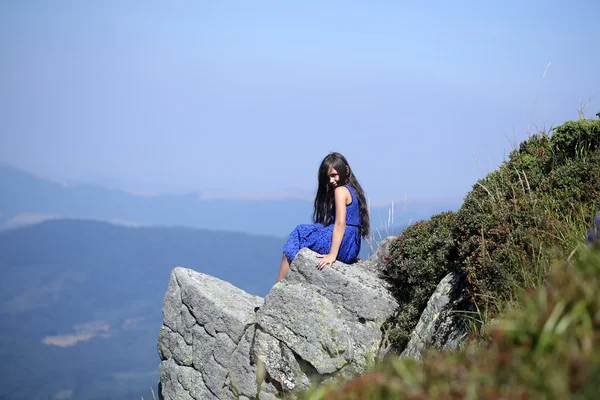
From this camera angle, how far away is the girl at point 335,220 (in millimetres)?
9758

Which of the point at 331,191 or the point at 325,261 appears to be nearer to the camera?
the point at 325,261

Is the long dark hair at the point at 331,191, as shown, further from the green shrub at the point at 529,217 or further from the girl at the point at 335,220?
the green shrub at the point at 529,217

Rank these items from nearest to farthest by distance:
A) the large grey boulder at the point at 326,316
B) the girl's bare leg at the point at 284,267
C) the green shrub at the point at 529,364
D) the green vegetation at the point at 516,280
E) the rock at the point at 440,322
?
the green shrub at the point at 529,364, the green vegetation at the point at 516,280, the rock at the point at 440,322, the large grey boulder at the point at 326,316, the girl's bare leg at the point at 284,267

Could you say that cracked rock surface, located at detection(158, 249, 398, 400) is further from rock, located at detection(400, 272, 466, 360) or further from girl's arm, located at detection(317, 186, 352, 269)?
rock, located at detection(400, 272, 466, 360)

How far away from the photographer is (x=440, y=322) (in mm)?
8172

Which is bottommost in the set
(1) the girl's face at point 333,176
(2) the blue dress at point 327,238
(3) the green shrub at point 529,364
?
(2) the blue dress at point 327,238

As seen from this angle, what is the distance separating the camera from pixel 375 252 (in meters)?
10.8

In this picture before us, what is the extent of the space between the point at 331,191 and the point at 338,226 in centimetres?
82

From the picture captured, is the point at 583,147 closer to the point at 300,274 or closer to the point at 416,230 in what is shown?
the point at 416,230

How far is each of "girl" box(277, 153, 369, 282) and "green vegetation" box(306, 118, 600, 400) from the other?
738 mm

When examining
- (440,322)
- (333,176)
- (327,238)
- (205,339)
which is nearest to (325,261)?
(327,238)

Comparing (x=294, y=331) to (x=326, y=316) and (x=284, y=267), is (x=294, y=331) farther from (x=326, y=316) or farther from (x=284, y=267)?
(x=284, y=267)

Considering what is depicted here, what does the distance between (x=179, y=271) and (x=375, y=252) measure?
3658mm

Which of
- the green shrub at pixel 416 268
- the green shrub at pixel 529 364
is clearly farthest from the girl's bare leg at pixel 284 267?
the green shrub at pixel 529 364
